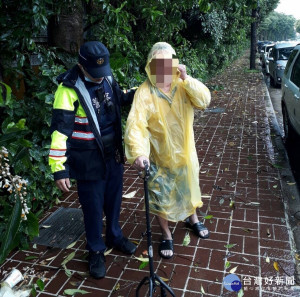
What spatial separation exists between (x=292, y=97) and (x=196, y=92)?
368 centimetres

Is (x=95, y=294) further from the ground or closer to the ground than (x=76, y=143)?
closer to the ground

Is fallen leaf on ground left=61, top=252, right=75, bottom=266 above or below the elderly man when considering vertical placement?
below

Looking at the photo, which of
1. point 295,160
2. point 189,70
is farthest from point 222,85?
point 295,160

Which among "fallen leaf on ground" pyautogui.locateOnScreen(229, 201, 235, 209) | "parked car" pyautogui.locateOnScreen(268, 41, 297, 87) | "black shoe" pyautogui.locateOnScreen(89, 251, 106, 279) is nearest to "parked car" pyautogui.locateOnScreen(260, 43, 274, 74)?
"parked car" pyautogui.locateOnScreen(268, 41, 297, 87)

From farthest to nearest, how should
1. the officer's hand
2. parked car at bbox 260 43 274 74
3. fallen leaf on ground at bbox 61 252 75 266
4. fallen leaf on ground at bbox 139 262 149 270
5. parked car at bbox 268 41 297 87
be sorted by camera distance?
parked car at bbox 260 43 274 74
parked car at bbox 268 41 297 87
fallen leaf on ground at bbox 61 252 75 266
fallen leaf on ground at bbox 139 262 149 270
the officer's hand

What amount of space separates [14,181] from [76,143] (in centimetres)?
56

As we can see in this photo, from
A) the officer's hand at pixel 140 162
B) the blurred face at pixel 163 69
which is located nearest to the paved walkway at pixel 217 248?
the officer's hand at pixel 140 162

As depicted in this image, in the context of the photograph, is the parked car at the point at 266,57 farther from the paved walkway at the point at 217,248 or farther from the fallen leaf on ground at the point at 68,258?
the fallen leaf on ground at the point at 68,258

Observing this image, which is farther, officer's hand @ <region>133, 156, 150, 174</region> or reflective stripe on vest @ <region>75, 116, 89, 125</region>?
reflective stripe on vest @ <region>75, 116, 89, 125</region>

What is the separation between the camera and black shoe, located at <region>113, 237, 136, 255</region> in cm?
331

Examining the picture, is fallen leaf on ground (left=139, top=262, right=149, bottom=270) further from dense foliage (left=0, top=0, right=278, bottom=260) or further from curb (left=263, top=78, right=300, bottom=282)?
curb (left=263, top=78, right=300, bottom=282)

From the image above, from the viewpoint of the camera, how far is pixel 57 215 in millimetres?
4180

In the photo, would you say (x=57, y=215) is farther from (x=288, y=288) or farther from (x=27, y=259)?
(x=288, y=288)

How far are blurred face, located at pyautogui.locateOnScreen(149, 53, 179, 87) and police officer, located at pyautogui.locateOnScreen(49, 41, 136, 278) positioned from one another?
363mm
